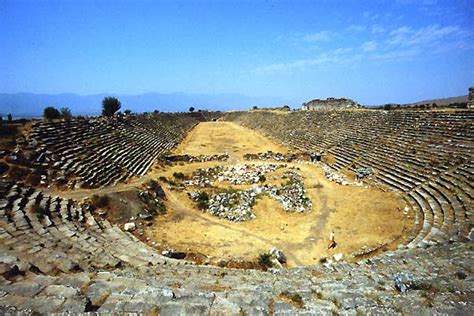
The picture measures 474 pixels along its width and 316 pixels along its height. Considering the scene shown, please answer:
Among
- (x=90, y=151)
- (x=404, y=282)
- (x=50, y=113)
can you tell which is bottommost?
(x=404, y=282)

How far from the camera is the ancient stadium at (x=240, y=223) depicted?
21.7 feet

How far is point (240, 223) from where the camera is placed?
54.9 ft

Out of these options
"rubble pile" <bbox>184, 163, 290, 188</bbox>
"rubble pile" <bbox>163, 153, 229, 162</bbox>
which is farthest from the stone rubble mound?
"rubble pile" <bbox>184, 163, 290, 188</bbox>

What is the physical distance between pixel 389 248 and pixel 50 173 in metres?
20.1

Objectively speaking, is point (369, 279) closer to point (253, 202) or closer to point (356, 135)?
point (253, 202)

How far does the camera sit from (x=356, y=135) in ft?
111

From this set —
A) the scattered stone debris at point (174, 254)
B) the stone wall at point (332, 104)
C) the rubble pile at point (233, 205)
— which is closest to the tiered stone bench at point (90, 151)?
the rubble pile at point (233, 205)

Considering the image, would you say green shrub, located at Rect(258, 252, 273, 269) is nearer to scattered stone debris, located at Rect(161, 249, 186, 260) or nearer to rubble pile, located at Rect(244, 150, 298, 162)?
scattered stone debris, located at Rect(161, 249, 186, 260)

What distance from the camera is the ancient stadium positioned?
661 centimetres

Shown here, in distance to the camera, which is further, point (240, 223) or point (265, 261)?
point (240, 223)

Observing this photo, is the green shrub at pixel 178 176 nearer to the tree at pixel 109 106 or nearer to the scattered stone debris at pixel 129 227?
the scattered stone debris at pixel 129 227

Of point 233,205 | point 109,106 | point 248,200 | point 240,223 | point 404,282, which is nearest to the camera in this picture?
point 404,282

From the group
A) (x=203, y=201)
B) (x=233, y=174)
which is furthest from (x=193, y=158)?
(x=203, y=201)

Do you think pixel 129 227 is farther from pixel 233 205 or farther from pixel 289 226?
pixel 289 226
